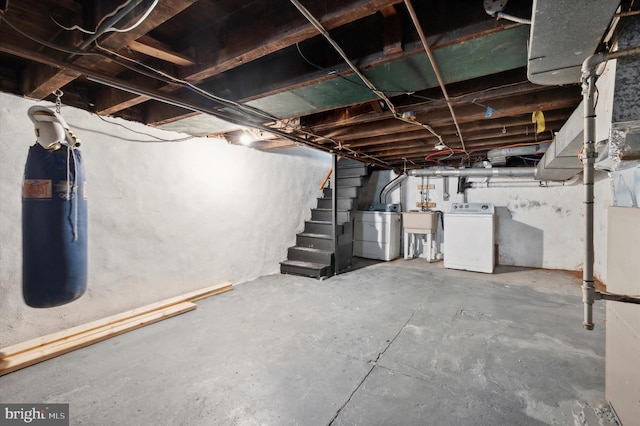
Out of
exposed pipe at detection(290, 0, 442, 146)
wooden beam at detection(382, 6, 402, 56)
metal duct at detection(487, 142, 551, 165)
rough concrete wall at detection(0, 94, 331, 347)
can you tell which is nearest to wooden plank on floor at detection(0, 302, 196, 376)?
rough concrete wall at detection(0, 94, 331, 347)

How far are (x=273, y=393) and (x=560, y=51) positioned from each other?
85.4 inches

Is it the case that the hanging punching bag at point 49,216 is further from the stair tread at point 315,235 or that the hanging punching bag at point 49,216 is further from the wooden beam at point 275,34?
the stair tread at point 315,235

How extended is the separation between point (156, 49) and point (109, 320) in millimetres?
2238

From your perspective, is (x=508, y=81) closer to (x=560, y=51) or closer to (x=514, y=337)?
(x=560, y=51)

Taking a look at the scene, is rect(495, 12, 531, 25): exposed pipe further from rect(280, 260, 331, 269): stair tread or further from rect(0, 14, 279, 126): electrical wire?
rect(280, 260, 331, 269): stair tread

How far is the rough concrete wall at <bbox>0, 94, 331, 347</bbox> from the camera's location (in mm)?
1919

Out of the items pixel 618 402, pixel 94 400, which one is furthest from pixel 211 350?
pixel 618 402

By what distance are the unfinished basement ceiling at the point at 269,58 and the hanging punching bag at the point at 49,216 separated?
0.43 metres

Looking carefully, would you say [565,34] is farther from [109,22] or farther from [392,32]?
[109,22]

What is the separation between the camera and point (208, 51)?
1513mm

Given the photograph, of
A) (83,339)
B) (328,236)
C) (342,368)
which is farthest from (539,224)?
(83,339)

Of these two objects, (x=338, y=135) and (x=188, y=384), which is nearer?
(x=188, y=384)

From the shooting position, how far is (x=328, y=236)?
169 inches

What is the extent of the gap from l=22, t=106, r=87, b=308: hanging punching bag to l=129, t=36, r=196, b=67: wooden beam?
1.78 ft
